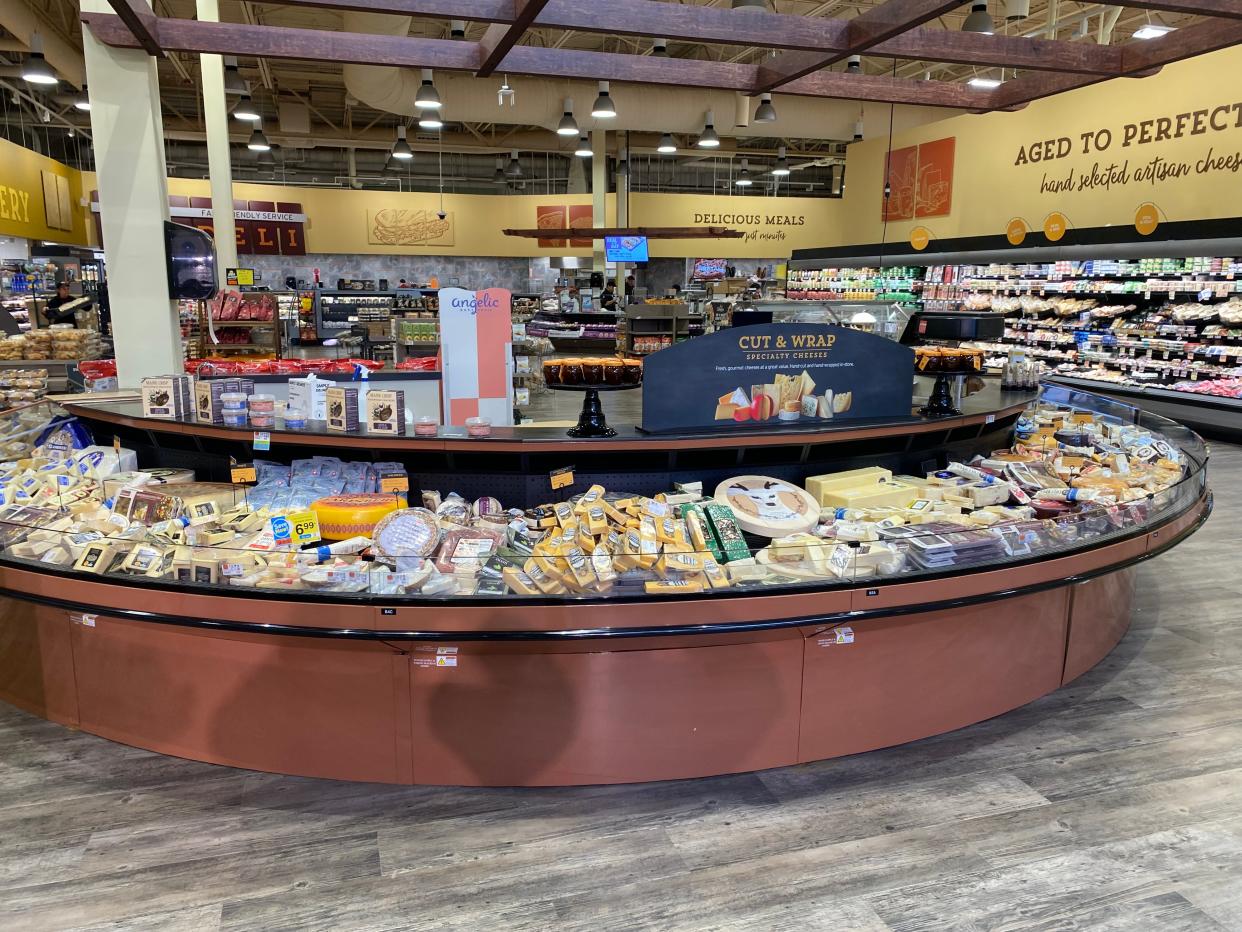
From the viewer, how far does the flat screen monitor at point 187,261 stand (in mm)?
5914

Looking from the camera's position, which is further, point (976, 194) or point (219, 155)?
point (976, 194)

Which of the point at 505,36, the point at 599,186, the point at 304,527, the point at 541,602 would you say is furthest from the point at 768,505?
the point at 599,186

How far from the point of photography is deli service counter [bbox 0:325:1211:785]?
2.93 meters

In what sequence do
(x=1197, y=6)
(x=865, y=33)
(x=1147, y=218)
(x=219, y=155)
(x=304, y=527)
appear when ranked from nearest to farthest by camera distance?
(x=304, y=527) < (x=1197, y=6) < (x=865, y=33) < (x=219, y=155) < (x=1147, y=218)

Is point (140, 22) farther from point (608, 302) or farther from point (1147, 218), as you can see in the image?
point (1147, 218)

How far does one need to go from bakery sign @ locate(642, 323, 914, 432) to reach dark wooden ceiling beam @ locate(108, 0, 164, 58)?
147 inches

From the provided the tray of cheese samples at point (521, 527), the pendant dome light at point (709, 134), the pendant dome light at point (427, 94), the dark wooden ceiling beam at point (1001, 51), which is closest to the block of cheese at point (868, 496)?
the tray of cheese samples at point (521, 527)

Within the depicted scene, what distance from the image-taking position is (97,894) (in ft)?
8.14

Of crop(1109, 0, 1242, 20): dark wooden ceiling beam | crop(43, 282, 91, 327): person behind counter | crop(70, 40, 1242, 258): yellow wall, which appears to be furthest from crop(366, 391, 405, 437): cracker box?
crop(70, 40, 1242, 258): yellow wall

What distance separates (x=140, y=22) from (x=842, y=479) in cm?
490

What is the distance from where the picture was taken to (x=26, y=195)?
1457 centimetres

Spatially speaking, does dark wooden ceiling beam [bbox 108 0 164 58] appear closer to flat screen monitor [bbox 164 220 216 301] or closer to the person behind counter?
flat screen monitor [bbox 164 220 216 301]

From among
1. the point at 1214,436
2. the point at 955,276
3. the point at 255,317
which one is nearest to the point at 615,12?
the point at 255,317

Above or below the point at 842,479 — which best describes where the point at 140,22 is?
above
